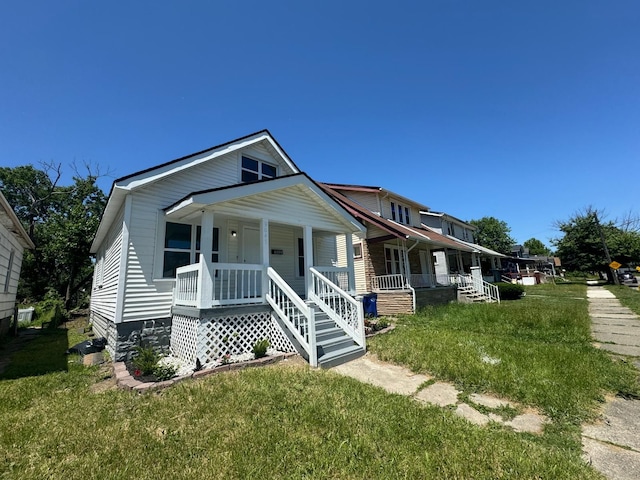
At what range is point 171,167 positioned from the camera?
776cm

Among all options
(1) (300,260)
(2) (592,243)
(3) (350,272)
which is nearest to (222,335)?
(3) (350,272)

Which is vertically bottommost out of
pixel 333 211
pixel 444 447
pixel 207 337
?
pixel 444 447

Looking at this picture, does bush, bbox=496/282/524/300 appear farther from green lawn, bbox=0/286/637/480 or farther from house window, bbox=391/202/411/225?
green lawn, bbox=0/286/637/480

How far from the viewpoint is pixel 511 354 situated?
5926mm

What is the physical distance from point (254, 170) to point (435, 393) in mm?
8824

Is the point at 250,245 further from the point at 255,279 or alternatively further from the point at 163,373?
the point at 163,373

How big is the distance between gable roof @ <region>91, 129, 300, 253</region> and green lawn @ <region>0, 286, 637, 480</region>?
4.29 meters

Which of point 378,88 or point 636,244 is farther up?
point 378,88

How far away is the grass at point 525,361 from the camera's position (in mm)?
4035

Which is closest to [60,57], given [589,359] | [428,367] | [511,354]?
[428,367]

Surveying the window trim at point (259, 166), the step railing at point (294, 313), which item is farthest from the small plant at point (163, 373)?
the window trim at point (259, 166)

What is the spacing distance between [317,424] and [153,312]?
5.77 m

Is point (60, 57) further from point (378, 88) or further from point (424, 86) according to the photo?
point (424, 86)

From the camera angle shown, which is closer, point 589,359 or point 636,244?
point 589,359
